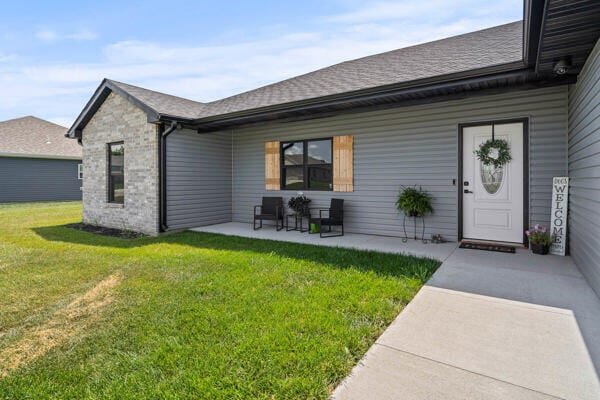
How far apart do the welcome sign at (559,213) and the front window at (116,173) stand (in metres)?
8.56

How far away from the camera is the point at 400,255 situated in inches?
175

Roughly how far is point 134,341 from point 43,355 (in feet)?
1.83

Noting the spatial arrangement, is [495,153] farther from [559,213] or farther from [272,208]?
[272,208]

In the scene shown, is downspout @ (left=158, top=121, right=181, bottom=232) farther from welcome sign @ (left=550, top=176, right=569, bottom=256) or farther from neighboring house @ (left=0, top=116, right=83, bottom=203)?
neighboring house @ (left=0, top=116, right=83, bottom=203)

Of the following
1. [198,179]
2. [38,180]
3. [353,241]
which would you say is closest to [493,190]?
[353,241]

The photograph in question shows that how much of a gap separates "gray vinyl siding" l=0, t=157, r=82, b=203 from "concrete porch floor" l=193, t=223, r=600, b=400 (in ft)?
60.6

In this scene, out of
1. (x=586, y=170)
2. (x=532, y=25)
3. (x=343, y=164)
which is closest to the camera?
(x=532, y=25)

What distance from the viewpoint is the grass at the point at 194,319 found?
5.70 feet

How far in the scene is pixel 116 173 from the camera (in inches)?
302

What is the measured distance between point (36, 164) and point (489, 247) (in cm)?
1897

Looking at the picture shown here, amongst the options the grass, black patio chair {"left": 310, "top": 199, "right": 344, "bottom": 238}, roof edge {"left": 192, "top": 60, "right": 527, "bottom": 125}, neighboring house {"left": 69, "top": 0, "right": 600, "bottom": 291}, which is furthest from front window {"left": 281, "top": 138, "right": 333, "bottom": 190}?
the grass

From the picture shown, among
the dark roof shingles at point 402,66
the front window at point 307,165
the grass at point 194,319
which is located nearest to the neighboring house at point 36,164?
the dark roof shingles at point 402,66

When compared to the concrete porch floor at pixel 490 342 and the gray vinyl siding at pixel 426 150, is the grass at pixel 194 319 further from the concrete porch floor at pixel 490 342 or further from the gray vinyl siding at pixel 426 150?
the gray vinyl siding at pixel 426 150

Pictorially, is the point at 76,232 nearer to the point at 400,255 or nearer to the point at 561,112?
the point at 400,255
